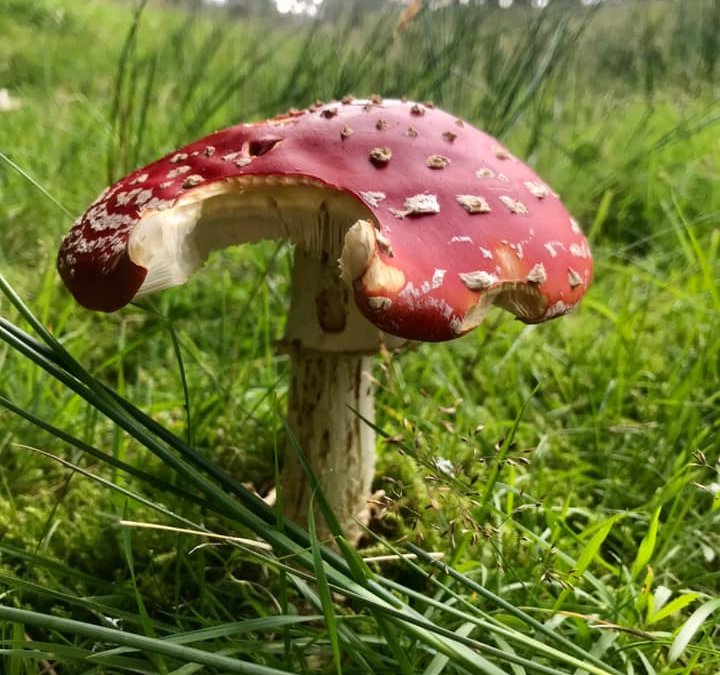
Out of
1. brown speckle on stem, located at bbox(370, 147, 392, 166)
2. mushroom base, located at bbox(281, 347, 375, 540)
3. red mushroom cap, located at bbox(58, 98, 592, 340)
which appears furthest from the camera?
mushroom base, located at bbox(281, 347, 375, 540)

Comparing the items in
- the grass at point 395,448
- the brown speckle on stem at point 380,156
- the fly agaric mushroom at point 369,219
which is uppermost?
the brown speckle on stem at point 380,156

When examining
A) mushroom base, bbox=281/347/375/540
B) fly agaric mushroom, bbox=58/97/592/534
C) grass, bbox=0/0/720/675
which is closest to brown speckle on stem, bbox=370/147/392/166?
fly agaric mushroom, bbox=58/97/592/534

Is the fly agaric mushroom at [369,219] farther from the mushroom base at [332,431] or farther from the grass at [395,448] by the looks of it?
the mushroom base at [332,431]

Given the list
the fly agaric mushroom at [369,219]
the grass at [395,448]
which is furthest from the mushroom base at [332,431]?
the fly agaric mushroom at [369,219]

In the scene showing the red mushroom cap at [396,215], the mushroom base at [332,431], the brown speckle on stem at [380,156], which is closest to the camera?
the red mushroom cap at [396,215]

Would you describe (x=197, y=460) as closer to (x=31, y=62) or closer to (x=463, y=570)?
(x=463, y=570)

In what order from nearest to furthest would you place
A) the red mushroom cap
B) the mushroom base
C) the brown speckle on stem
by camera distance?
1. the red mushroom cap
2. the brown speckle on stem
3. the mushroom base

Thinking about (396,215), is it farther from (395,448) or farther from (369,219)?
(395,448)

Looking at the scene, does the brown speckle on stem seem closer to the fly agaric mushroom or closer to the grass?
the fly agaric mushroom
